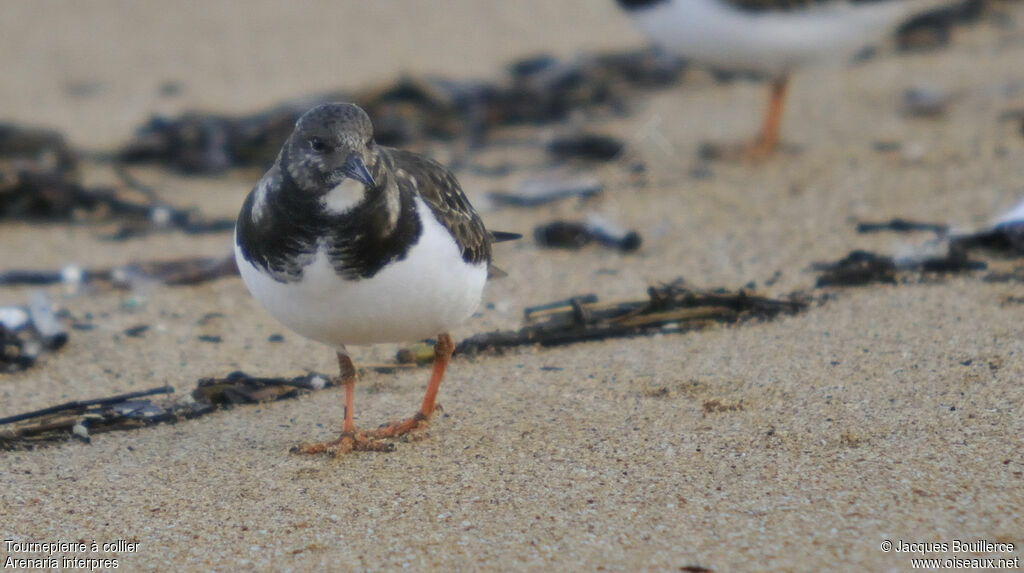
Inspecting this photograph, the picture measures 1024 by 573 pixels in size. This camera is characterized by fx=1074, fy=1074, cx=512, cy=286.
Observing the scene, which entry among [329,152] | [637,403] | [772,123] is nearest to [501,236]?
[637,403]

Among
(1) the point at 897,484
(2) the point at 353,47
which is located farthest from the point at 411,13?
(1) the point at 897,484

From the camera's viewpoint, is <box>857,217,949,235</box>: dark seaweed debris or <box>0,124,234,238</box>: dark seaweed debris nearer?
<box>857,217,949,235</box>: dark seaweed debris

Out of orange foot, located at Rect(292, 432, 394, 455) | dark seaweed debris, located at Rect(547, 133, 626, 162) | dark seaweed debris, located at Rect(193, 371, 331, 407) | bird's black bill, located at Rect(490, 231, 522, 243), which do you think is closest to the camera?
orange foot, located at Rect(292, 432, 394, 455)

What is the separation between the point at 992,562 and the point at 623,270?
2.75 m

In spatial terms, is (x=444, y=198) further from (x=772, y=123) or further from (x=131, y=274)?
(x=772, y=123)

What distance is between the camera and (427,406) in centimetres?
355

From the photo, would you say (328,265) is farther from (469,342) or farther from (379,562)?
(469,342)

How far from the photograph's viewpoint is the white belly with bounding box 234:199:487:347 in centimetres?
293

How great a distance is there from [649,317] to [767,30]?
290 centimetres

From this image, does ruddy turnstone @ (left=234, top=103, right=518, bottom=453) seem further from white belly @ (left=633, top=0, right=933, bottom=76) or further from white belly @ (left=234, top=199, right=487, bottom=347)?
white belly @ (left=633, top=0, right=933, bottom=76)

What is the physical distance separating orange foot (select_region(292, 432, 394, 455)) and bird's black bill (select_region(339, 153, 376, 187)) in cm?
90

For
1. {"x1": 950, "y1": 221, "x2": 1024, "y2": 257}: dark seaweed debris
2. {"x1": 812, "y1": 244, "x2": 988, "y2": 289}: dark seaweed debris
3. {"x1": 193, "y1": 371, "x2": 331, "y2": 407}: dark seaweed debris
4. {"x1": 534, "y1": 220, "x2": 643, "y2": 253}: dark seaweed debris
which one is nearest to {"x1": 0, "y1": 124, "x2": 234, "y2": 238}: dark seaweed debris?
{"x1": 534, "y1": 220, "x2": 643, "y2": 253}: dark seaweed debris

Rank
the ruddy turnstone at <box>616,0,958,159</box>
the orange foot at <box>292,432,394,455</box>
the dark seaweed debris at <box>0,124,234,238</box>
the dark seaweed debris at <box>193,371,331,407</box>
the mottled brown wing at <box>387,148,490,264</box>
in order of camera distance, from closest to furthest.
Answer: the mottled brown wing at <box>387,148,490,264</box> < the orange foot at <box>292,432,394,455</box> < the dark seaweed debris at <box>193,371,331,407</box> < the dark seaweed debris at <box>0,124,234,238</box> < the ruddy turnstone at <box>616,0,958,159</box>

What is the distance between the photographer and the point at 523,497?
2.93 metres
